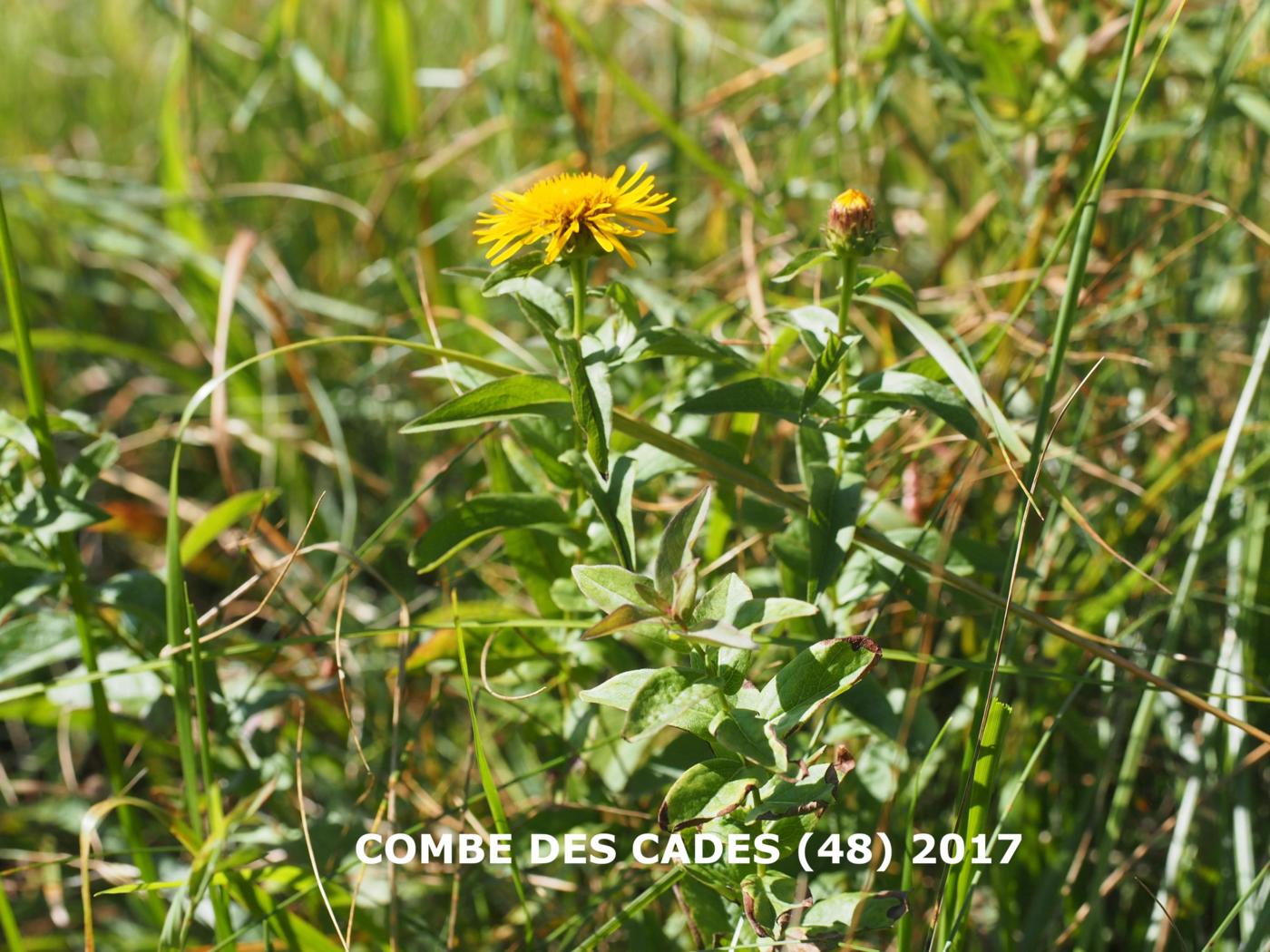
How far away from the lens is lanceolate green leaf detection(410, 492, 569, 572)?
872 millimetres

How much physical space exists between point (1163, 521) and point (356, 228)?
1276mm

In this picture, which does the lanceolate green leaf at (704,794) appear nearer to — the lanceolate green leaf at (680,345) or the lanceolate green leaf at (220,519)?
the lanceolate green leaf at (680,345)

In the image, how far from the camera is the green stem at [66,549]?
0.90 metres

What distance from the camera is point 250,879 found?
944 mm

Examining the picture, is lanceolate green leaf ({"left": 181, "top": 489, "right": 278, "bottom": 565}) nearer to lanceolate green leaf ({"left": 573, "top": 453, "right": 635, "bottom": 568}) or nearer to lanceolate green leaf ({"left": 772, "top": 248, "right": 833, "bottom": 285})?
lanceolate green leaf ({"left": 573, "top": 453, "right": 635, "bottom": 568})

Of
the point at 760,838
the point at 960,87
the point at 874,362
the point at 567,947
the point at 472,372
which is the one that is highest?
the point at 960,87

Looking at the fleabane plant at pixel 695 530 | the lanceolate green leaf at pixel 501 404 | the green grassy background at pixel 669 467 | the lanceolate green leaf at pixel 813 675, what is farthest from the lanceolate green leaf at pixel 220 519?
the lanceolate green leaf at pixel 813 675

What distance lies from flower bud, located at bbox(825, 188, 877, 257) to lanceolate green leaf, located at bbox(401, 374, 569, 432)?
214 mm

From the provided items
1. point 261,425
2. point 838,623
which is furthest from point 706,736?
point 261,425

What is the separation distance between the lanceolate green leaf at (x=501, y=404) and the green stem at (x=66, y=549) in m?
0.34

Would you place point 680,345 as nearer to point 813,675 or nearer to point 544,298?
point 544,298

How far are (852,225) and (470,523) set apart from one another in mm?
350

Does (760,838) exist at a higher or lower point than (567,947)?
higher

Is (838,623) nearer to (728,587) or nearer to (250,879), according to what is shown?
(728,587)
